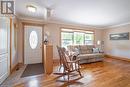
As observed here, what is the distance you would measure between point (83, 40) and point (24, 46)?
13.7 feet

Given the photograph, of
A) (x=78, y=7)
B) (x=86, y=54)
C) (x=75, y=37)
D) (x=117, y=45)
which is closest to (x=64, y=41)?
(x=75, y=37)

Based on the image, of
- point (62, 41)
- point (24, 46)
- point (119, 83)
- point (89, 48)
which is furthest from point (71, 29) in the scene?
point (119, 83)

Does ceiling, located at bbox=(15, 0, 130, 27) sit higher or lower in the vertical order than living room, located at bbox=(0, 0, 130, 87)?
higher

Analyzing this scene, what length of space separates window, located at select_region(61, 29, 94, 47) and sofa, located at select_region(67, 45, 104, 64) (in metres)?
1.04

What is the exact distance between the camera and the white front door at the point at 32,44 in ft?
17.1

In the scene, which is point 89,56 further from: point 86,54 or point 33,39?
point 33,39

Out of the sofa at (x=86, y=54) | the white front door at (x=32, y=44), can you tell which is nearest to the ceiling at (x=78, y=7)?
the white front door at (x=32, y=44)

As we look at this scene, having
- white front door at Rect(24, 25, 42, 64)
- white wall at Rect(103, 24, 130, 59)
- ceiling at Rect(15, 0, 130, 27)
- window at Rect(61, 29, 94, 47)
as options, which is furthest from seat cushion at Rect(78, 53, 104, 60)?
white front door at Rect(24, 25, 42, 64)

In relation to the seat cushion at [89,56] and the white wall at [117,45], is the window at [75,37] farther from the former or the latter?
the seat cushion at [89,56]

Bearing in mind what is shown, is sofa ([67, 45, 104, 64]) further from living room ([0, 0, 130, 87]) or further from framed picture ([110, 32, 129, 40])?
framed picture ([110, 32, 129, 40])

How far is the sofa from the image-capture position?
16.9 ft

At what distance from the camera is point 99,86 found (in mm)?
2607

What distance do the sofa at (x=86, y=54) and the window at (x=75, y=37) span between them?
41.1 inches

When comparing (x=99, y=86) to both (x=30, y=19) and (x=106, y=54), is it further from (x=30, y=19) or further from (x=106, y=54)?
(x=106, y=54)
